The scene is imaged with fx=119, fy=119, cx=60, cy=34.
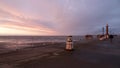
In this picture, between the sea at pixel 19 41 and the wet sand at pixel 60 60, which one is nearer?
the wet sand at pixel 60 60

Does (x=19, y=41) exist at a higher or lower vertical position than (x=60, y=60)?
lower

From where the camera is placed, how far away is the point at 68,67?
6.85 meters

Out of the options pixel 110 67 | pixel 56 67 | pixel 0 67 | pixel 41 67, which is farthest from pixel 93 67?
pixel 0 67

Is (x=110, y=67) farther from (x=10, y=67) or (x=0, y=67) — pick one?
(x=0, y=67)

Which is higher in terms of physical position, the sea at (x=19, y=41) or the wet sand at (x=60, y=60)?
the wet sand at (x=60, y=60)

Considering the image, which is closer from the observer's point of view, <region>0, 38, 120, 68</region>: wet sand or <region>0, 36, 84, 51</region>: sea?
<region>0, 38, 120, 68</region>: wet sand

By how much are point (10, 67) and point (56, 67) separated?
263 cm

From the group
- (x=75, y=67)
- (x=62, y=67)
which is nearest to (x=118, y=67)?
(x=75, y=67)

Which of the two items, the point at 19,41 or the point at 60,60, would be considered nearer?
the point at 60,60

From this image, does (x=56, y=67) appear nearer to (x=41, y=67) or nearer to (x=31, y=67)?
(x=41, y=67)

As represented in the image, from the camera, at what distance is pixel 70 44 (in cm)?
1459

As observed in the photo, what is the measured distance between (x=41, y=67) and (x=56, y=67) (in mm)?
856

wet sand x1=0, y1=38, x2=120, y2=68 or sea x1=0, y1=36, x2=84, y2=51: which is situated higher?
wet sand x1=0, y1=38, x2=120, y2=68

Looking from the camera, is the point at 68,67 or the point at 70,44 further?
the point at 70,44
